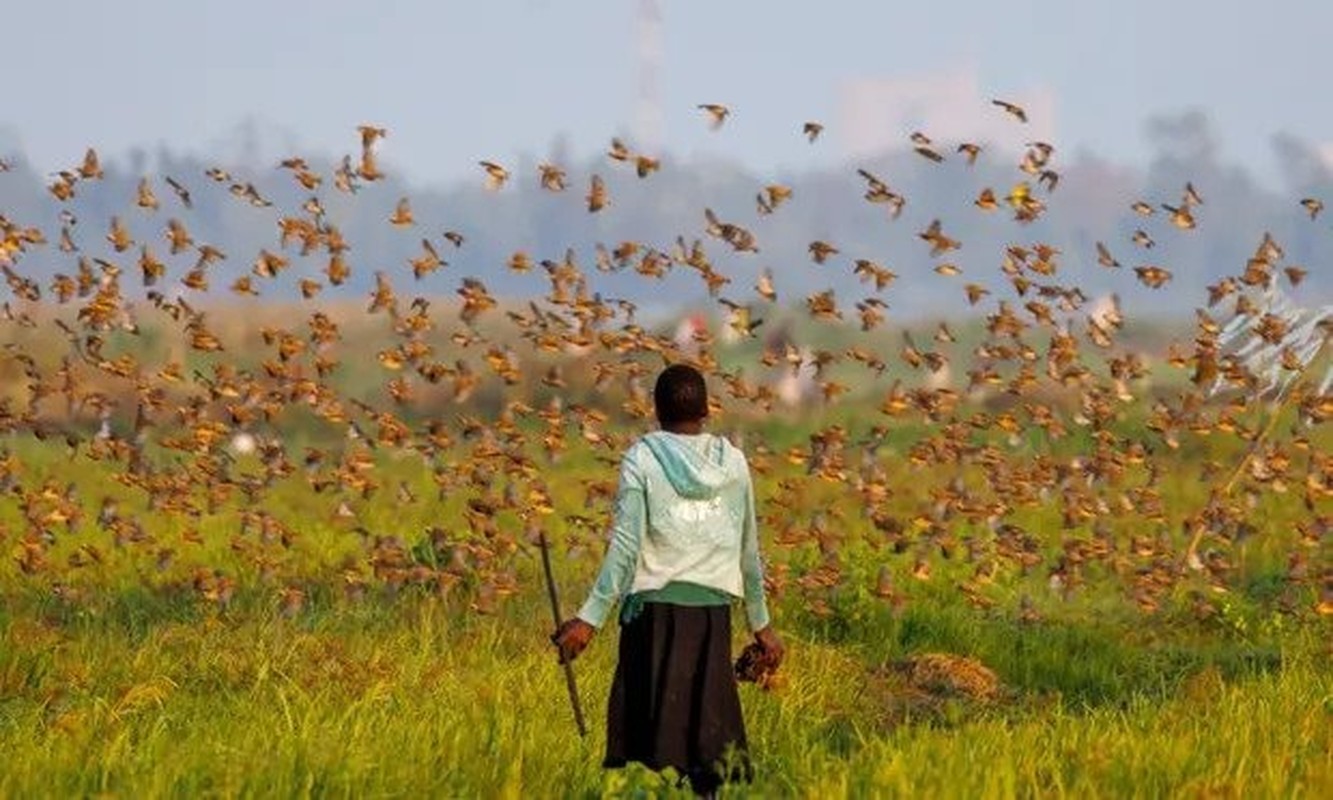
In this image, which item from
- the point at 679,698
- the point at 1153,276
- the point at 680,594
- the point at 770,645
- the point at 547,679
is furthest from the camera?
the point at 1153,276

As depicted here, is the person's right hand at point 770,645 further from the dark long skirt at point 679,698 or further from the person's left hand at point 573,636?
the person's left hand at point 573,636

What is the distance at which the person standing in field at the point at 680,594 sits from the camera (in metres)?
9.29

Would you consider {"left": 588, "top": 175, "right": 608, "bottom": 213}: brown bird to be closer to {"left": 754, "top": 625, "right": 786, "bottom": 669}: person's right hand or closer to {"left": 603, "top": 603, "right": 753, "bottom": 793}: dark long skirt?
{"left": 754, "top": 625, "right": 786, "bottom": 669}: person's right hand

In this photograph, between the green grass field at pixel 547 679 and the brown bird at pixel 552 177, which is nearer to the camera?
the green grass field at pixel 547 679

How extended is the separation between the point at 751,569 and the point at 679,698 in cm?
59

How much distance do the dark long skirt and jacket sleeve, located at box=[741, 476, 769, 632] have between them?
16 centimetres

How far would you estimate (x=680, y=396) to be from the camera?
9.25 meters

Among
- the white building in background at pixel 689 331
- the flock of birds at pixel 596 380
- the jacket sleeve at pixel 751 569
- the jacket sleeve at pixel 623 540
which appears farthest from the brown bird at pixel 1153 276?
the jacket sleeve at pixel 623 540

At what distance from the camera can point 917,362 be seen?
14445 millimetres

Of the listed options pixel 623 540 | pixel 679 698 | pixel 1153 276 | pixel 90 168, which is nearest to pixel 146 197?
pixel 90 168

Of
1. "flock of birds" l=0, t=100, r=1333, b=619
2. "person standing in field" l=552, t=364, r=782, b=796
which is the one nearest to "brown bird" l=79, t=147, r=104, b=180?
"flock of birds" l=0, t=100, r=1333, b=619

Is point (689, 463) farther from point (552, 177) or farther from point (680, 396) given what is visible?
point (552, 177)

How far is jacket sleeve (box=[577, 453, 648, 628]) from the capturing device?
30.3 ft

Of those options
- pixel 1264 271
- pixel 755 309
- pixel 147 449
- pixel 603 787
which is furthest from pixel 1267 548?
pixel 147 449
